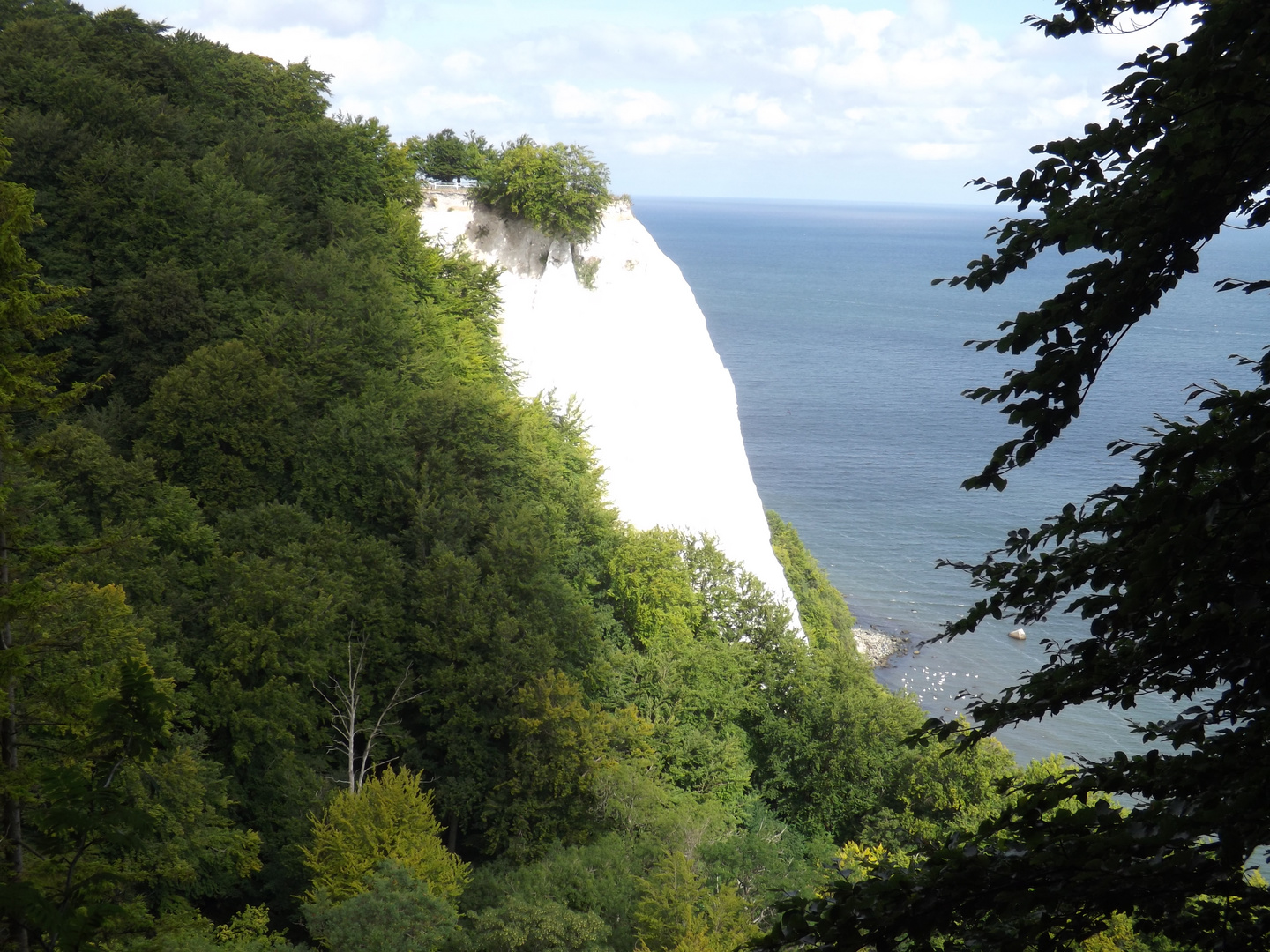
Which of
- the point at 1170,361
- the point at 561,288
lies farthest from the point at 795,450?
the point at 1170,361

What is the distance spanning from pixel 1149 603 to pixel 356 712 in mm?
21827

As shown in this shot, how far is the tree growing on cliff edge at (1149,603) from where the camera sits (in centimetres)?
436

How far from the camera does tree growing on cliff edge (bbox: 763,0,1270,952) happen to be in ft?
14.3

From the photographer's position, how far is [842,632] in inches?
1811

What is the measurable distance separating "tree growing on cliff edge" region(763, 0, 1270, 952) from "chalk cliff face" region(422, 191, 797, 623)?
33212 millimetres

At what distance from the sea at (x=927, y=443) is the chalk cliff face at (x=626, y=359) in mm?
10275

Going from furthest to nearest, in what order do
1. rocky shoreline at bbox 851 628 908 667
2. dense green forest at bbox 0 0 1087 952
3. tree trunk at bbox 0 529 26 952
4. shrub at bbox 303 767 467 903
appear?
rocky shoreline at bbox 851 628 908 667, shrub at bbox 303 767 467 903, dense green forest at bbox 0 0 1087 952, tree trunk at bbox 0 529 26 952

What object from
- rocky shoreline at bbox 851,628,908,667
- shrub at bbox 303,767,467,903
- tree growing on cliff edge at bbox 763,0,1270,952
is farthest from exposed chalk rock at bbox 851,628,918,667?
tree growing on cliff edge at bbox 763,0,1270,952

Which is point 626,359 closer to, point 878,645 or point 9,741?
point 878,645

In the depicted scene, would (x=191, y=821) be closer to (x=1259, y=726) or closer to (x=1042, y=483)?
(x=1259, y=726)

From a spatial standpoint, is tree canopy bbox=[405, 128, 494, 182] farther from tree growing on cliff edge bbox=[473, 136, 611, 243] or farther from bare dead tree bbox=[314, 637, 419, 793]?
bare dead tree bbox=[314, 637, 419, 793]

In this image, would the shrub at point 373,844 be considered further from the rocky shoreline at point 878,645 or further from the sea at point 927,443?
the rocky shoreline at point 878,645

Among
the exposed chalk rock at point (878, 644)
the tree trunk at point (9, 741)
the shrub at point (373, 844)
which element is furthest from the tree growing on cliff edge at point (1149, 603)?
the exposed chalk rock at point (878, 644)

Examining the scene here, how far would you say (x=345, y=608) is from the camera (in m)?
24.0
